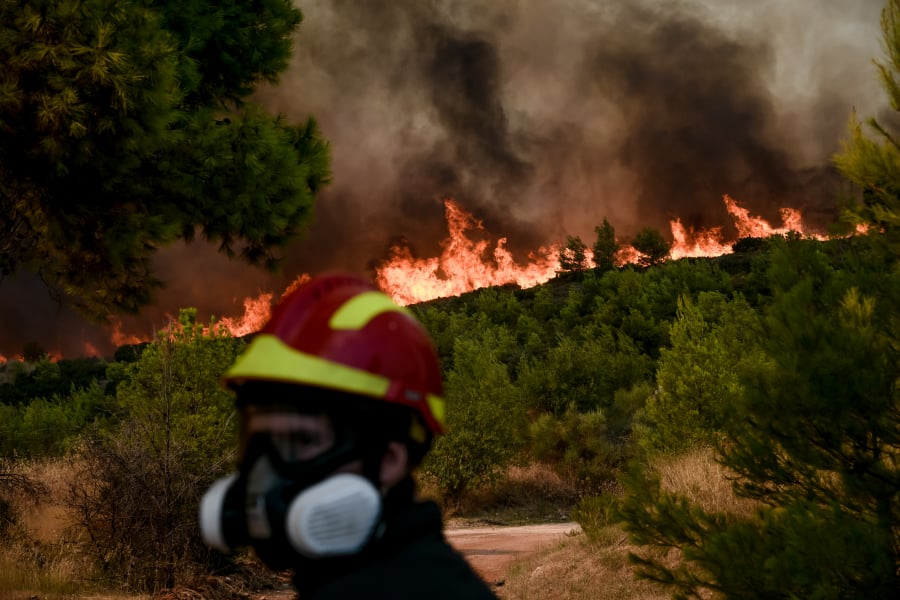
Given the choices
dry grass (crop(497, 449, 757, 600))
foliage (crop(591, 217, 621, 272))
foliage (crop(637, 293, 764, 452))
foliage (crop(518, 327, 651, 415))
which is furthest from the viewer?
foliage (crop(591, 217, 621, 272))

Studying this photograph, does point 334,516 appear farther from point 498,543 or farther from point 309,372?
point 498,543

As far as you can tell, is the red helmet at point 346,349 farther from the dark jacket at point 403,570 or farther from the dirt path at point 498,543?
the dirt path at point 498,543

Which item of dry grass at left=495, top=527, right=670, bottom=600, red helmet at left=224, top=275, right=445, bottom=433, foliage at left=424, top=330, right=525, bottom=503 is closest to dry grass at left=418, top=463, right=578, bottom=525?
foliage at left=424, top=330, right=525, bottom=503

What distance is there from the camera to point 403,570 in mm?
1389

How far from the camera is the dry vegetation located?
1018cm

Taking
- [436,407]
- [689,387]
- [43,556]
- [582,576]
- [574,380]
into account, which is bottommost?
[582,576]

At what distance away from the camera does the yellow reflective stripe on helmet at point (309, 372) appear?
147 cm

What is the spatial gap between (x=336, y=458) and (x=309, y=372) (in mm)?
176

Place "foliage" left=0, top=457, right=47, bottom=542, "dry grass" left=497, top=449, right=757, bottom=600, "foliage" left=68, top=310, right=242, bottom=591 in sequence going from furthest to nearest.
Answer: "foliage" left=68, top=310, right=242, bottom=591 < "foliage" left=0, top=457, right=47, bottom=542 < "dry grass" left=497, top=449, right=757, bottom=600

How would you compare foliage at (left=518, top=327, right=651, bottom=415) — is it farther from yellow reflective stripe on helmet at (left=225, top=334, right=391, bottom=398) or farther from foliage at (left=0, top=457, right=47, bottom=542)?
yellow reflective stripe on helmet at (left=225, top=334, right=391, bottom=398)

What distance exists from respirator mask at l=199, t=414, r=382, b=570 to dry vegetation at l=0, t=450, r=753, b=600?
8.20 meters

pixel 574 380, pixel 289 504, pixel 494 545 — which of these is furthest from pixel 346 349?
pixel 574 380

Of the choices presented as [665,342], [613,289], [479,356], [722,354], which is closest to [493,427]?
[479,356]

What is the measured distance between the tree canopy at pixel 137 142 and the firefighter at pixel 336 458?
20.5 feet
